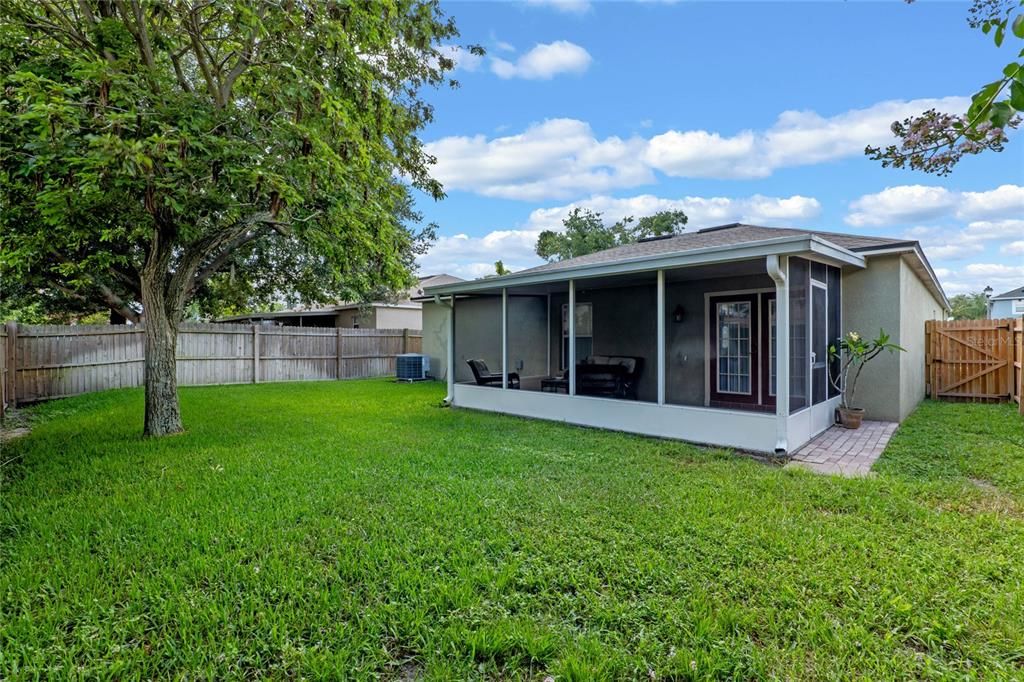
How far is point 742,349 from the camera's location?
9.17 meters

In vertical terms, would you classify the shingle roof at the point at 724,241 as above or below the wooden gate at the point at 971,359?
above

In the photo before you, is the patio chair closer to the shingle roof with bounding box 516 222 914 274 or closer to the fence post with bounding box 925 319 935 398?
the shingle roof with bounding box 516 222 914 274

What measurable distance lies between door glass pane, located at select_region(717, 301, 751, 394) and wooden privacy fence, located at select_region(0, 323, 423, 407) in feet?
38.3

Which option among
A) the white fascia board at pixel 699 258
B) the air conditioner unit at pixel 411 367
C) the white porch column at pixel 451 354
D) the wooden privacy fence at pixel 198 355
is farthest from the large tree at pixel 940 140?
the air conditioner unit at pixel 411 367

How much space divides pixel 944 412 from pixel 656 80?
Answer: 907cm

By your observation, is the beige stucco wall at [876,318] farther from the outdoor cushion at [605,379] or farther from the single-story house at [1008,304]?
the single-story house at [1008,304]

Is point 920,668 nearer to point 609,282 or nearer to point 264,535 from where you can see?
point 264,535

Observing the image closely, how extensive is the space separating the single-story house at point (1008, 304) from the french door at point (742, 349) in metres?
26.4

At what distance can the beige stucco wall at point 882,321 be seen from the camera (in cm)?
829

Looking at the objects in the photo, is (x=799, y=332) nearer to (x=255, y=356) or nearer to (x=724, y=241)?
(x=724, y=241)

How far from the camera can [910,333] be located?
367 inches

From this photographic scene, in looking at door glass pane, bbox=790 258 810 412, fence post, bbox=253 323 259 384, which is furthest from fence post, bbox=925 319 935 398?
fence post, bbox=253 323 259 384

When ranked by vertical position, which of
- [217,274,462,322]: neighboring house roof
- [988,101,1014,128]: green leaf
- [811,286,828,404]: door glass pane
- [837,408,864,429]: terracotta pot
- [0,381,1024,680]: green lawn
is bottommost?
[0,381,1024,680]: green lawn

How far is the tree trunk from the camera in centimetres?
714
